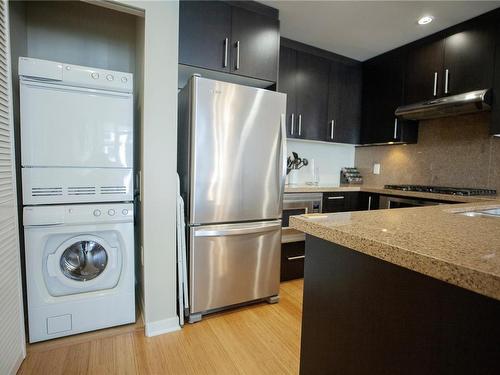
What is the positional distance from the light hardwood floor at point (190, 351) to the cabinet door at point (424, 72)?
2.37m

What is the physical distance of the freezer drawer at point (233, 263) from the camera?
5.95ft

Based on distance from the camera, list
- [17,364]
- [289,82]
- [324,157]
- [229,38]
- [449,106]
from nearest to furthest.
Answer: [17,364]
[229,38]
[449,106]
[289,82]
[324,157]

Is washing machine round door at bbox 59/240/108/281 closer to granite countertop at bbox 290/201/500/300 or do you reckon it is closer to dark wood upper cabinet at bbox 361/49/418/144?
granite countertop at bbox 290/201/500/300

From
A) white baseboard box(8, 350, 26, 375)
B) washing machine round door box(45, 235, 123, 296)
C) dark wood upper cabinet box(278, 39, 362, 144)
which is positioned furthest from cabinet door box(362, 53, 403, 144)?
white baseboard box(8, 350, 26, 375)

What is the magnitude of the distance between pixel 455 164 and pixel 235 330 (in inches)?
99.3

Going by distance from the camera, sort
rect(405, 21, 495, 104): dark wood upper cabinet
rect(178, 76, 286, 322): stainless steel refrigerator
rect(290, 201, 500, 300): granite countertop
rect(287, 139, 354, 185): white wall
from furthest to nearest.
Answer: rect(287, 139, 354, 185): white wall < rect(405, 21, 495, 104): dark wood upper cabinet < rect(178, 76, 286, 322): stainless steel refrigerator < rect(290, 201, 500, 300): granite countertop

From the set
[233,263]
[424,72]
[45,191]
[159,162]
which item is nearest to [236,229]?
[233,263]

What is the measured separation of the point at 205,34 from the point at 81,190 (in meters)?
1.38

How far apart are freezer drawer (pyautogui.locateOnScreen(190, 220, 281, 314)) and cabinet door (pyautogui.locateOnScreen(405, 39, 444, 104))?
191 centimetres

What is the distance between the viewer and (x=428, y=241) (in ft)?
1.96

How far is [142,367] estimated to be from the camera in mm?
1431

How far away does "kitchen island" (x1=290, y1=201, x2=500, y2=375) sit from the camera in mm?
476

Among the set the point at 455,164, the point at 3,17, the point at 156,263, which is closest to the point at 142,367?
the point at 156,263

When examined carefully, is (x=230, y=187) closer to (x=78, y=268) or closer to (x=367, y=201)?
(x=78, y=268)
